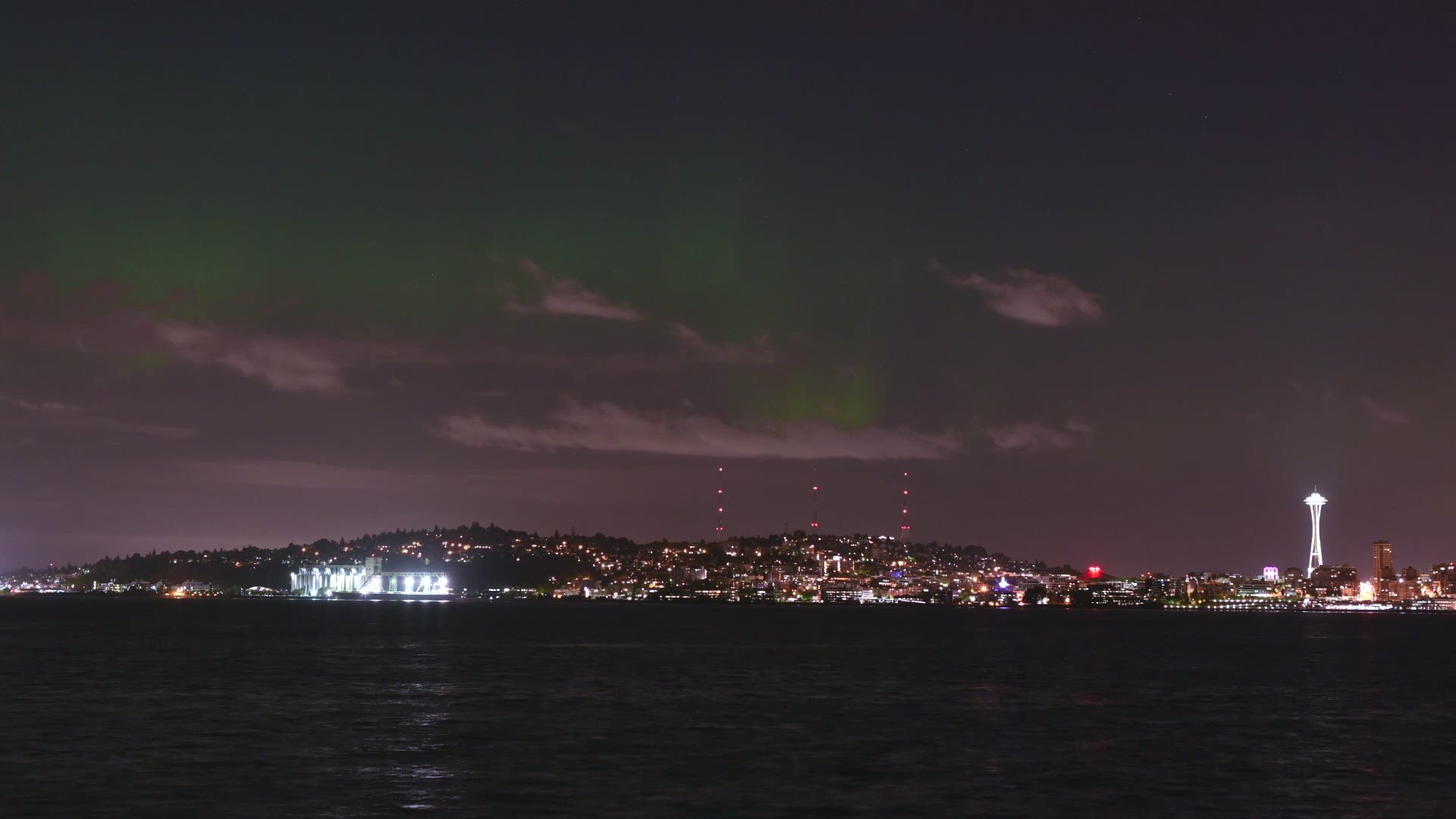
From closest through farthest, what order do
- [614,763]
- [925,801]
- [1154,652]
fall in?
[925,801] < [614,763] < [1154,652]

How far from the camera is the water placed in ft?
154

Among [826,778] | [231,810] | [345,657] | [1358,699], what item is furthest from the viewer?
[345,657]

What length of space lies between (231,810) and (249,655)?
285 ft

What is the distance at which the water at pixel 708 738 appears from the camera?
1843 inches

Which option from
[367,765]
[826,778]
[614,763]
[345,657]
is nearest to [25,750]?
[367,765]

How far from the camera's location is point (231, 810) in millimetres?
43594

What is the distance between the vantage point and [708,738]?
6288 centimetres

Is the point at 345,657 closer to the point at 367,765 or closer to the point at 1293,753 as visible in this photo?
the point at 367,765

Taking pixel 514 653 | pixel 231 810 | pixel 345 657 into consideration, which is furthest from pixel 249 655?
pixel 231 810

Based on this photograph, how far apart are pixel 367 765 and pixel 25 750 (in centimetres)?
1358

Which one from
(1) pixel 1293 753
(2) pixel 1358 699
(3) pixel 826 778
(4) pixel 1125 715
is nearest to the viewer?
(3) pixel 826 778

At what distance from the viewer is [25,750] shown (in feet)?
183

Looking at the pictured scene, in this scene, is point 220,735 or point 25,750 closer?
point 25,750

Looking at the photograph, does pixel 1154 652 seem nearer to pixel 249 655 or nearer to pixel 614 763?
pixel 249 655
